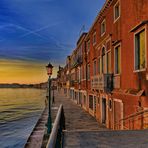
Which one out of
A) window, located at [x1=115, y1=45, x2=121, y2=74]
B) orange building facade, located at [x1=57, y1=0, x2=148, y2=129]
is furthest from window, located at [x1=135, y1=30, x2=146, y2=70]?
window, located at [x1=115, y1=45, x2=121, y2=74]

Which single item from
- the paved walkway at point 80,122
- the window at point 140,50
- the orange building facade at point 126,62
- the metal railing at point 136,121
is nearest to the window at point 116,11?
the orange building facade at point 126,62

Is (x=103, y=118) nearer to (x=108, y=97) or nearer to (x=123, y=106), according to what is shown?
(x=108, y=97)

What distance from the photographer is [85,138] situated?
8031 millimetres

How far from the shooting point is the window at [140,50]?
1087cm

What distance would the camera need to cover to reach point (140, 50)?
11359mm

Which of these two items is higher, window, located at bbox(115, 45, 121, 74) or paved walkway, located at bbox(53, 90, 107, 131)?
window, located at bbox(115, 45, 121, 74)

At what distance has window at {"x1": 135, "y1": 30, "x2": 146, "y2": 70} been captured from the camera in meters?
10.9

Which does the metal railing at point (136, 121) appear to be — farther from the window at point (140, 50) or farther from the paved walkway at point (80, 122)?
the paved walkway at point (80, 122)

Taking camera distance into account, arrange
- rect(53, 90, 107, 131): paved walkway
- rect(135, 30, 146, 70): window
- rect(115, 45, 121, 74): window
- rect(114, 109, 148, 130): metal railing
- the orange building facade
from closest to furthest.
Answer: rect(114, 109, 148, 130): metal railing < the orange building facade < rect(135, 30, 146, 70): window < rect(115, 45, 121, 74): window < rect(53, 90, 107, 131): paved walkway

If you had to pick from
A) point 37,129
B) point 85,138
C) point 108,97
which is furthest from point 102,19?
point 85,138

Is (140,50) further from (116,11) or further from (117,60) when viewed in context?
(116,11)

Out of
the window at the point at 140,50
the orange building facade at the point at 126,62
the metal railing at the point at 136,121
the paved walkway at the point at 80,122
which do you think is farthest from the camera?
the paved walkway at the point at 80,122

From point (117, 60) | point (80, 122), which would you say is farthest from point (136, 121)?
point (80, 122)

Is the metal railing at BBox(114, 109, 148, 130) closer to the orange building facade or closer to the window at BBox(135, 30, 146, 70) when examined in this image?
the orange building facade
